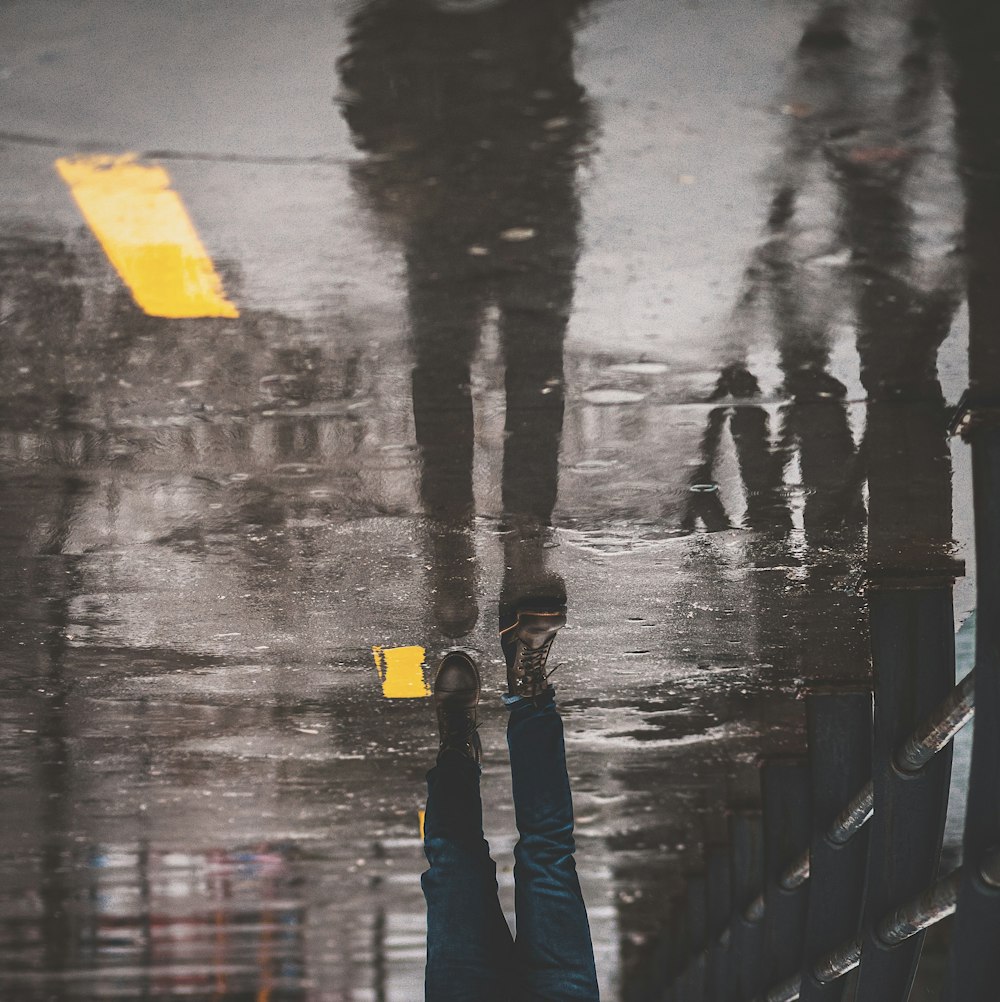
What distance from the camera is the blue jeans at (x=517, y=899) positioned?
4309 mm

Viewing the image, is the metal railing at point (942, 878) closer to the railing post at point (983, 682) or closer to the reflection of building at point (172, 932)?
the railing post at point (983, 682)

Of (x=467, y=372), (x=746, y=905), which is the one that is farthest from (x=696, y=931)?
(x=467, y=372)

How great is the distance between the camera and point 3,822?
23.7 ft

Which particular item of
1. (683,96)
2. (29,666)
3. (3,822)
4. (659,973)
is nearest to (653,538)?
(683,96)

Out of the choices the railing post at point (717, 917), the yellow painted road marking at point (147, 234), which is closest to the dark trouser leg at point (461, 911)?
the yellow painted road marking at point (147, 234)

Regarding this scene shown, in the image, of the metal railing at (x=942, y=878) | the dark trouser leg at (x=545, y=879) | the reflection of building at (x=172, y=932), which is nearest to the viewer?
the metal railing at (x=942, y=878)

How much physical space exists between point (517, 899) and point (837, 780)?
1.85 m

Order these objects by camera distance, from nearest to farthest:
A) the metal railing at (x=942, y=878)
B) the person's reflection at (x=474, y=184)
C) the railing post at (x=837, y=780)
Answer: the person's reflection at (x=474, y=184) → the metal railing at (x=942, y=878) → the railing post at (x=837, y=780)

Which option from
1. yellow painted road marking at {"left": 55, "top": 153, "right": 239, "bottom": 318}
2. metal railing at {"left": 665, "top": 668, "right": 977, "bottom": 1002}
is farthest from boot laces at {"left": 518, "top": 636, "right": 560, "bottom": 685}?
yellow painted road marking at {"left": 55, "top": 153, "right": 239, "bottom": 318}

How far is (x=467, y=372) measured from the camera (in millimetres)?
2994

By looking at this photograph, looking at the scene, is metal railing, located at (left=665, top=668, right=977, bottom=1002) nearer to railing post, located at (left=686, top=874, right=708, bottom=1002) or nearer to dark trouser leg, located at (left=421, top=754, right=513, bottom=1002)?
dark trouser leg, located at (left=421, top=754, right=513, bottom=1002)

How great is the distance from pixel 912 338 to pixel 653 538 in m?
1.35

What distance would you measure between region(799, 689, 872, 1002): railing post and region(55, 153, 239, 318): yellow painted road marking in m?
3.80

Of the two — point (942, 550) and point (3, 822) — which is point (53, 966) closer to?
point (3, 822)
